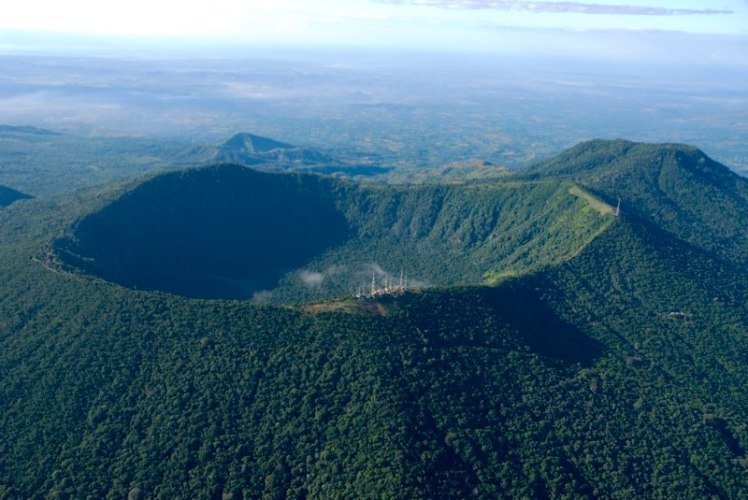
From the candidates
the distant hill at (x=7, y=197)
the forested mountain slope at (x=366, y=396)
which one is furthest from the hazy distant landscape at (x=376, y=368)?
the distant hill at (x=7, y=197)

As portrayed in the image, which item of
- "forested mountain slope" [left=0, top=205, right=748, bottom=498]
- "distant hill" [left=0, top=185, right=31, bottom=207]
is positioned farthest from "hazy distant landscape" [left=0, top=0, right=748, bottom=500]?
"distant hill" [left=0, top=185, right=31, bottom=207]

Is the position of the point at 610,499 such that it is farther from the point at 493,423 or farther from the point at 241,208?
the point at 241,208

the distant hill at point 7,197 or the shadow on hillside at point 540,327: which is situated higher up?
the shadow on hillside at point 540,327

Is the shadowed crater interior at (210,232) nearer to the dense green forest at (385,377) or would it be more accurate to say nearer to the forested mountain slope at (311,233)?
the forested mountain slope at (311,233)

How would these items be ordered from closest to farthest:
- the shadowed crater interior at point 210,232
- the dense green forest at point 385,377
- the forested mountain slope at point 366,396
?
the forested mountain slope at point 366,396 < the dense green forest at point 385,377 < the shadowed crater interior at point 210,232

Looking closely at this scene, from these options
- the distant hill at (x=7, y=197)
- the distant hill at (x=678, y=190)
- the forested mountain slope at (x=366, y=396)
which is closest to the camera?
the forested mountain slope at (x=366, y=396)

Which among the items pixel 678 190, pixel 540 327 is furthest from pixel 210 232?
pixel 678 190

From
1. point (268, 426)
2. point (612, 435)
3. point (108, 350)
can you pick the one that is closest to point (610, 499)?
point (612, 435)
